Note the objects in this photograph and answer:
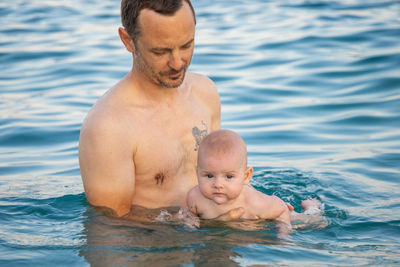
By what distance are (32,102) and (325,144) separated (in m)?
4.35

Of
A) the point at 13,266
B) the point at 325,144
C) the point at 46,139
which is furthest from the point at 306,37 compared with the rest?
the point at 13,266

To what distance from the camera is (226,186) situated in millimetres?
4355

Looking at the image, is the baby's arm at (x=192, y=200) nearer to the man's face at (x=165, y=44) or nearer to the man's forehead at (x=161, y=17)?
the man's face at (x=165, y=44)

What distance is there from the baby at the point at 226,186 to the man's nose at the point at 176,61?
1.78ft

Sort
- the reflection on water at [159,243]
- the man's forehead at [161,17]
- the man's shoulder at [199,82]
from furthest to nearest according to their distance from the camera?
the man's shoulder at [199,82] → the man's forehead at [161,17] → the reflection on water at [159,243]

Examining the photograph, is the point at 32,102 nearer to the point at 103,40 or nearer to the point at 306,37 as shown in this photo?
the point at 103,40

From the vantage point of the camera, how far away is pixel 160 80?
454 centimetres

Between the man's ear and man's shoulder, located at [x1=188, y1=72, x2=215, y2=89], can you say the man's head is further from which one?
man's shoulder, located at [x1=188, y1=72, x2=215, y2=89]

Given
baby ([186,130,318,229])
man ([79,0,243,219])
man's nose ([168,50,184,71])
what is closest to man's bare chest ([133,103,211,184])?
man ([79,0,243,219])

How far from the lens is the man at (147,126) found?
4.32 m

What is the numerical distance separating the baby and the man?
130 mm

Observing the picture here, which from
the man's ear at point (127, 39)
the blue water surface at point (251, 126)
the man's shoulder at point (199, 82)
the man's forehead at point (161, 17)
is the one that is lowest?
the blue water surface at point (251, 126)

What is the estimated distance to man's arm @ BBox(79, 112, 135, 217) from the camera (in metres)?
4.29

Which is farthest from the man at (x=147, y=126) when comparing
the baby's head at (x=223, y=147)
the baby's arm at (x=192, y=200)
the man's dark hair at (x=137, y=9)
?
the baby's head at (x=223, y=147)
